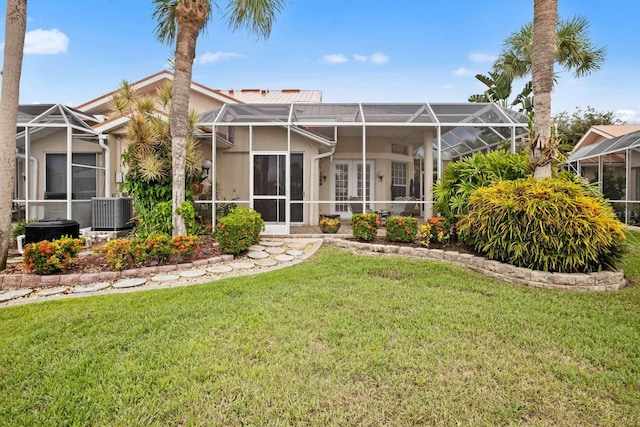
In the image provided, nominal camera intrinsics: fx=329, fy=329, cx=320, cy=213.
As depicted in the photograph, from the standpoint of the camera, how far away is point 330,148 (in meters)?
12.6

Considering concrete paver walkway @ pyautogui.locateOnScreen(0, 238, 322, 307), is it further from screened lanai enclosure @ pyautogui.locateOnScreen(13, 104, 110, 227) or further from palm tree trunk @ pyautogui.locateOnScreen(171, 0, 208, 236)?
screened lanai enclosure @ pyautogui.locateOnScreen(13, 104, 110, 227)

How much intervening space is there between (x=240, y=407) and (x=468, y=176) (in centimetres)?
693

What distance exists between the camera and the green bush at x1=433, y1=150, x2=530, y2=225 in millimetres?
7422

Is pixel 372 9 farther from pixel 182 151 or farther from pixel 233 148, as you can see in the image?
pixel 182 151

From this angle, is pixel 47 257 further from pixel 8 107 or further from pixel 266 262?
pixel 266 262

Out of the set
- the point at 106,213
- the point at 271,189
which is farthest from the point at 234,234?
the point at 106,213

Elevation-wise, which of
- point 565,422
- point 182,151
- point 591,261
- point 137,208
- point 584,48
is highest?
point 584,48

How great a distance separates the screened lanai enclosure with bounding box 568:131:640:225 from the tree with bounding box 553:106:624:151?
722 centimetres

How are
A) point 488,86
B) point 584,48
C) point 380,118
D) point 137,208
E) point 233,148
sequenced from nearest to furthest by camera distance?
point 137,208 → point 380,118 → point 233,148 → point 584,48 → point 488,86

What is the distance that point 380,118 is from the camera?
10391mm

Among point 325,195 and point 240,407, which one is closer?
point 240,407

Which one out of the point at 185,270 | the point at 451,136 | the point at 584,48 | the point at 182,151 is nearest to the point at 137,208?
the point at 182,151

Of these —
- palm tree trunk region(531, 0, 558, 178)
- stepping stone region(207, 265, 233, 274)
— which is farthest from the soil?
palm tree trunk region(531, 0, 558, 178)

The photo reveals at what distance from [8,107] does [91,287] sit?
4010mm
